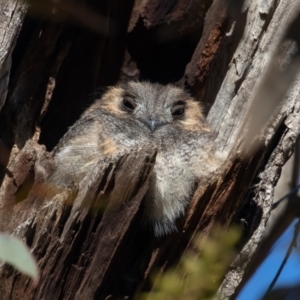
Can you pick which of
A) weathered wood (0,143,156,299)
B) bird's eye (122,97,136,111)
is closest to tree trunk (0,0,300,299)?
weathered wood (0,143,156,299)

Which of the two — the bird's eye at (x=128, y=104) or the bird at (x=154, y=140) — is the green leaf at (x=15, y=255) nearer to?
the bird at (x=154, y=140)

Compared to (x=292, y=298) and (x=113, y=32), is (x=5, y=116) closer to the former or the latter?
(x=113, y=32)

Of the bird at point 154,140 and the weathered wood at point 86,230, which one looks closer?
the weathered wood at point 86,230

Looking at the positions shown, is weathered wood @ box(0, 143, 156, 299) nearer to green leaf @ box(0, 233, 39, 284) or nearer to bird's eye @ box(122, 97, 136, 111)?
bird's eye @ box(122, 97, 136, 111)

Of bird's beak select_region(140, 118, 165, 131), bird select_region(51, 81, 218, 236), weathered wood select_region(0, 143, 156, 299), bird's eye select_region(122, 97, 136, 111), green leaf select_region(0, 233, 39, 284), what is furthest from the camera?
bird's eye select_region(122, 97, 136, 111)

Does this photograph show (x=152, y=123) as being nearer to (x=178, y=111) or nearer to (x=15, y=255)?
(x=178, y=111)

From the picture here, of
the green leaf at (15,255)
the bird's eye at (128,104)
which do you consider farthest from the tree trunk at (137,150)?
the green leaf at (15,255)

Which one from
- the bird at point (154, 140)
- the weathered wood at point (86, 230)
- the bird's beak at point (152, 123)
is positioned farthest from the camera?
the bird's beak at point (152, 123)

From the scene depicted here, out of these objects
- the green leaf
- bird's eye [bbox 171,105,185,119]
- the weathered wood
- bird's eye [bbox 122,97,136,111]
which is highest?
the green leaf
